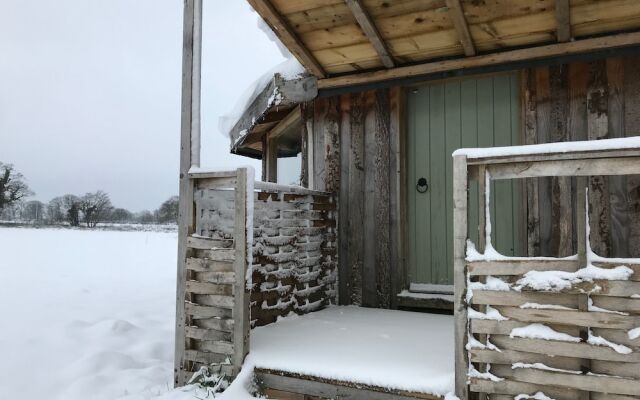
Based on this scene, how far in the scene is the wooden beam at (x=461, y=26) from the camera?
316 centimetres

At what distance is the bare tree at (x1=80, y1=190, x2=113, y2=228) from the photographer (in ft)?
74.9

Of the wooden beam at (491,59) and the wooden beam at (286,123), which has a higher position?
the wooden beam at (491,59)

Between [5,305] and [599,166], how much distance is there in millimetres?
6253

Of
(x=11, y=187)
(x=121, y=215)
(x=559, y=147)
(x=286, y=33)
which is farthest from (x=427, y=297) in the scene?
(x=11, y=187)

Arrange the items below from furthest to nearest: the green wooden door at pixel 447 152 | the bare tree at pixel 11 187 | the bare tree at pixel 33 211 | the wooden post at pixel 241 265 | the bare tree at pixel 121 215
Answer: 1. the bare tree at pixel 121 215
2. the bare tree at pixel 11 187
3. the bare tree at pixel 33 211
4. the green wooden door at pixel 447 152
5. the wooden post at pixel 241 265

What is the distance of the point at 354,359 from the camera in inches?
107

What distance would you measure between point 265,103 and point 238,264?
2.78 metres

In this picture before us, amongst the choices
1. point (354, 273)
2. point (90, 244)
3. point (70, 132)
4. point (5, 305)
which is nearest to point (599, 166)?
point (354, 273)

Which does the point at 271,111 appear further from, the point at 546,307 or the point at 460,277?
the point at 546,307

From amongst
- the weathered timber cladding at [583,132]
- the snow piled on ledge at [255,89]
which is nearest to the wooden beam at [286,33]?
the snow piled on ledge at [255,89]

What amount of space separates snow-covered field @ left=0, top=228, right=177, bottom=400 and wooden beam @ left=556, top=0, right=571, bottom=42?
154 inches

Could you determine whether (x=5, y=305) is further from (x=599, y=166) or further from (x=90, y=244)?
(x=90, y=244)

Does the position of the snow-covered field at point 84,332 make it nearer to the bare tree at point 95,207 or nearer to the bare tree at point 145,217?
the bare tree at point 95,207

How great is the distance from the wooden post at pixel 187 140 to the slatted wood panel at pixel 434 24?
727 millimetres
